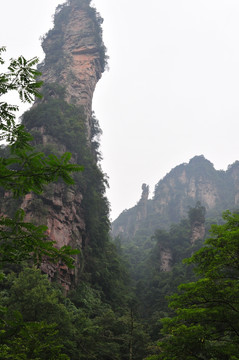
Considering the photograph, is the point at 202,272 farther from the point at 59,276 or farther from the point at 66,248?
the point at 59,276

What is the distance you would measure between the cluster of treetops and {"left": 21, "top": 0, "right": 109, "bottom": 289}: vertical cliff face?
230mm

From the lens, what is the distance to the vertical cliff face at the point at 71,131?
23.3 metres

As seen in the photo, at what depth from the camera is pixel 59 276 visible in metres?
20.4

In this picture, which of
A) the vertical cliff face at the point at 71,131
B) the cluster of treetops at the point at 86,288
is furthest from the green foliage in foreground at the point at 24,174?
the vertical cliff face at the point at 71,131

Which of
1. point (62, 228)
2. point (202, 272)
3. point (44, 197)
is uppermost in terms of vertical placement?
point (44, 197)

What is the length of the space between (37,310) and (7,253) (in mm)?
8803

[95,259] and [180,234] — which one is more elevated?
[180,234]

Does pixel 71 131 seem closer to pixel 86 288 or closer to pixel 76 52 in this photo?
pixel 86 288

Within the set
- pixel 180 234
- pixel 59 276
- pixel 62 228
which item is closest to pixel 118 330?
pixel 59 276

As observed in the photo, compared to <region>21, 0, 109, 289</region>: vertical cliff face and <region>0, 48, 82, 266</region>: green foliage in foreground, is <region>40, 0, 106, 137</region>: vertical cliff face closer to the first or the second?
<region>21, 0, 109, 289</region>: vertical cliff face

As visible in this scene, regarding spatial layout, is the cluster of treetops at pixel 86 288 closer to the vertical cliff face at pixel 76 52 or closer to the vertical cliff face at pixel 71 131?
the vertical cliff face at pixel 71 131

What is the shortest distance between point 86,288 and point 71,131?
1614 cm

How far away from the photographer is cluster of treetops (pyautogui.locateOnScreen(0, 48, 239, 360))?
411 cm

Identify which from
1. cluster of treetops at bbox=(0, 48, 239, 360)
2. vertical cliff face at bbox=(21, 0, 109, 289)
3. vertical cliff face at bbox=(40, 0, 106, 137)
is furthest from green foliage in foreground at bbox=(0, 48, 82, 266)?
vertical cliff face at bbox=(40, 0, 106, 137)
